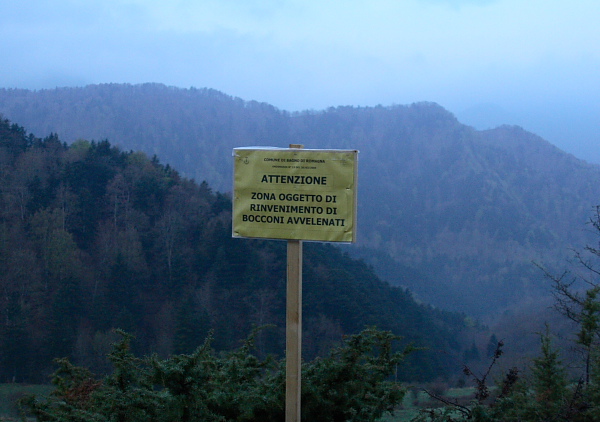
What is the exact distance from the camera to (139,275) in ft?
144

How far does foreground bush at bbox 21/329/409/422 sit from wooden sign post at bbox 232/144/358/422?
593 mm

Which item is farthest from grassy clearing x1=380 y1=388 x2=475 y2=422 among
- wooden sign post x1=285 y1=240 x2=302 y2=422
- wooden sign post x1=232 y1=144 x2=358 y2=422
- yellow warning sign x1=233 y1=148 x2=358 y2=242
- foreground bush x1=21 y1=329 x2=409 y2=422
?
yellow warning sign x1=233 y1=148 x2=358 y2=242

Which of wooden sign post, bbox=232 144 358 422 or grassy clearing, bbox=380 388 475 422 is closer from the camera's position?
wooden sign post, bbox=232 144 358 422

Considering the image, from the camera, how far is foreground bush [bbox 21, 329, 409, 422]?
4.33 metres

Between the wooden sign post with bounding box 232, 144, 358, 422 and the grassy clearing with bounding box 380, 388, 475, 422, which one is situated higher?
the wooden sign post with bounding box 232, 144, 358, 422

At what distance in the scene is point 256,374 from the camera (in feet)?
18.5

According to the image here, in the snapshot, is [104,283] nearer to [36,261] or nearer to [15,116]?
[36,261]

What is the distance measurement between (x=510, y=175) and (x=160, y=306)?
66.9m

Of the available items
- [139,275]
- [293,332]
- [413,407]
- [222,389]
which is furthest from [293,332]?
[139,275]

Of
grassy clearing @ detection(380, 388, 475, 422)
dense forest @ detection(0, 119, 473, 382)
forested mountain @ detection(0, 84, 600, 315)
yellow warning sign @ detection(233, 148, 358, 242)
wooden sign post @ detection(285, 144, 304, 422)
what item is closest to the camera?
yellow warning sign @ detection(233, 148, 358, 242)

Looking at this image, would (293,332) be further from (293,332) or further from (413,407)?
(413,407)

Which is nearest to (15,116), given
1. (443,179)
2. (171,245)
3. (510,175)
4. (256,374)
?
(171,245)

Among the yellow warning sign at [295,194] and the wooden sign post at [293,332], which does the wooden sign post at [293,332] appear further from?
the yellow warning sign at [295,194]

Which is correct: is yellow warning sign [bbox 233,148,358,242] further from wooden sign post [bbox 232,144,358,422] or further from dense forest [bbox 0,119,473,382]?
dense forest [bbox 0,119,473,382]
